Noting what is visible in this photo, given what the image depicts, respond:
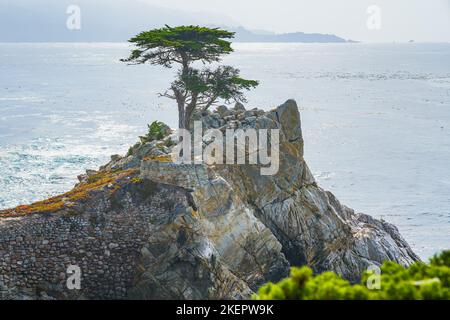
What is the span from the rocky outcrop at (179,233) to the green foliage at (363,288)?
36.0ft

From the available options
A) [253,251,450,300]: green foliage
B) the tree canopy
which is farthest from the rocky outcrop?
[253,251,450,300]: green foliage

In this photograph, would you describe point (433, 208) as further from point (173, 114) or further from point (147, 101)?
point (147, 101)

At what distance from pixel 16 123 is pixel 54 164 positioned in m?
26.8

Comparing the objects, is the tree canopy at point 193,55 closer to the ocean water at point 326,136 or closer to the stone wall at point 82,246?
the stone wall at point 82,246

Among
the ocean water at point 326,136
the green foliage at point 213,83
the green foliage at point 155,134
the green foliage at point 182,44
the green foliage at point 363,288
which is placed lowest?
the ocean water at point 326,136

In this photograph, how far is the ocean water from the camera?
5178cm

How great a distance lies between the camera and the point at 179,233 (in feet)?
85.6

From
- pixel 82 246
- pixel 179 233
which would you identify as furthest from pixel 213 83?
Answer: pixel 82 246

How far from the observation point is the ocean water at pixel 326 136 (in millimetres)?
51781

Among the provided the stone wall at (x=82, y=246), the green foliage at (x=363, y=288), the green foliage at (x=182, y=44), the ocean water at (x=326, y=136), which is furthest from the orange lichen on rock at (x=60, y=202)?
the ocean water at (x=326, y=136)

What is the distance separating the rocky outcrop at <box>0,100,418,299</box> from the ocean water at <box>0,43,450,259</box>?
539 inches

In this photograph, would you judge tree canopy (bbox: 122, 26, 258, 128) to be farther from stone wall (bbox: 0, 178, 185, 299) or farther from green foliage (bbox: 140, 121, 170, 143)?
stone wall (bbox: 0, 178, 185, 299)

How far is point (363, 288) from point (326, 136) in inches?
2611

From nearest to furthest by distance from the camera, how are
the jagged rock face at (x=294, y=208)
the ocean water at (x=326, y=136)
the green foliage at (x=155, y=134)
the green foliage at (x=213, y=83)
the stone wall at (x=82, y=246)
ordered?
1. the stone wall at (x=82, y=246)
2. the jagged rock face at (x=294, y=208)
3. the green foliage at (x=213, y=83)
4. the green foliage at (x=155, y=134)
5. the ocean water at (x=326, y=136)
